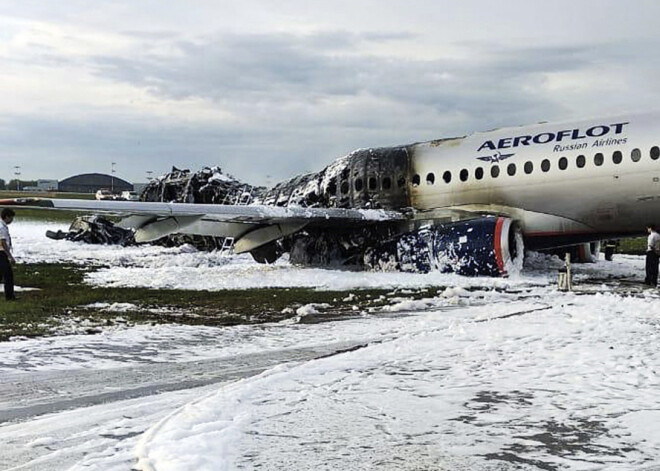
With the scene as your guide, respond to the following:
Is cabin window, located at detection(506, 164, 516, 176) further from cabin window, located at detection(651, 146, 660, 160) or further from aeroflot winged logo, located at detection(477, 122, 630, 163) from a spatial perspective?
cabin window, located at detection(651, 146, 660, 160)

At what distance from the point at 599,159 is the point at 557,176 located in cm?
97

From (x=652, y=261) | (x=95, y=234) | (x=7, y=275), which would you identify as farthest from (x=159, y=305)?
(x=95, y=234)

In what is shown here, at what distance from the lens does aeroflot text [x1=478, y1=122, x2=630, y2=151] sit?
54.0 feet

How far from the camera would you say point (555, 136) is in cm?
1717

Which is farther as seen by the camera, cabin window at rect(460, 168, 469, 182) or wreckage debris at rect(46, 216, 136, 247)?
wreckage debris at rect(46, 216, 136, 247)

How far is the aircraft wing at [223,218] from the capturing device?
16.0 metres

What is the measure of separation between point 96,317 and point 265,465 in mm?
7472

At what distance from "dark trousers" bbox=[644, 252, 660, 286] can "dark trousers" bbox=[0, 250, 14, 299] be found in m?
Answer: 12.4

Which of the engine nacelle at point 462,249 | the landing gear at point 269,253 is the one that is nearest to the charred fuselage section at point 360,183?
the landing gear at point 269,253

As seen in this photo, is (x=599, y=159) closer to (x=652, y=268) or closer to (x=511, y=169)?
(x=511, y=169)

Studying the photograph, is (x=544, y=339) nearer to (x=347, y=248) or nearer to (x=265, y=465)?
(x=265, y=465)

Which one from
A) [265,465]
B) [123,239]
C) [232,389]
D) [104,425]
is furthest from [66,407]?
[123,239]

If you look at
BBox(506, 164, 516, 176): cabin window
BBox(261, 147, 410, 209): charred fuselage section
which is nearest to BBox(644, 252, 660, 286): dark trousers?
BBox(506, 164, 516, 176): cabin window

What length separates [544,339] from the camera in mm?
8719
